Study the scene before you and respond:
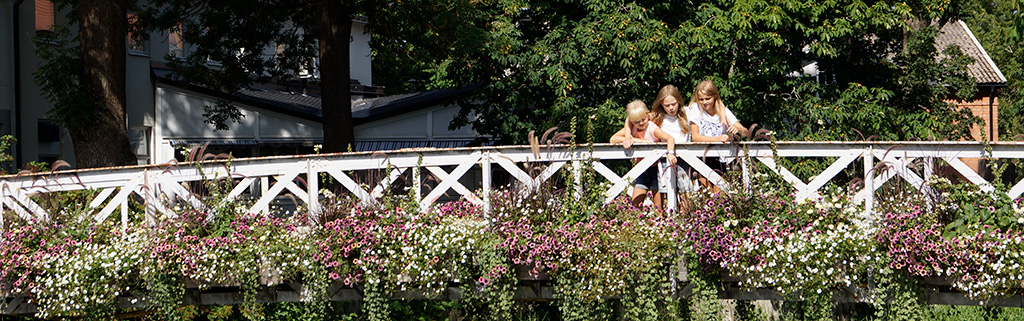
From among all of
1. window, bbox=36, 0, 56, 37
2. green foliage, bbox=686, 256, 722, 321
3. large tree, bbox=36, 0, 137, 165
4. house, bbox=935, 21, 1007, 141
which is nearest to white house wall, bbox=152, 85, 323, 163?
window, bbox=36, 0, 56, 37

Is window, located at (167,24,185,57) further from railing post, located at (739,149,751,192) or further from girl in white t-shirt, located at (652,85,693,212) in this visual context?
railing post, located at (739,149,751,192)

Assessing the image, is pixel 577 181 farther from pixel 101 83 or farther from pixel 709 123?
pixel 101 83

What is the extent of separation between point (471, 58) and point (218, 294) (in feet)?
28.4

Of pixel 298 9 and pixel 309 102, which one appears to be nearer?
pixel 298 9

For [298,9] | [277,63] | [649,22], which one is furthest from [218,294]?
[277,63]

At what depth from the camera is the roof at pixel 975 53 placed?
32.9 m

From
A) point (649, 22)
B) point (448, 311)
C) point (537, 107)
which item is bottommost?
point (448, 311)

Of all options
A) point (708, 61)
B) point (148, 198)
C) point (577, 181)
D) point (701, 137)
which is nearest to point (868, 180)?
point (701, 137)

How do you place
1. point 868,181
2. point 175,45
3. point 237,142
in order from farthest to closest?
point 237,142 → point 175,45 → point 868,181

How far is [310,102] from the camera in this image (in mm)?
27125

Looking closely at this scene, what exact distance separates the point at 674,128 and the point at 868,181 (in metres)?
1.68

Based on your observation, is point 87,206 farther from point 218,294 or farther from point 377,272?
point 377,272

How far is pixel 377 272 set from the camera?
852 cm

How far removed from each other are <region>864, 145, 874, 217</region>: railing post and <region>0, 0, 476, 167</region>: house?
38.0 feet
